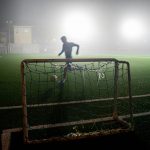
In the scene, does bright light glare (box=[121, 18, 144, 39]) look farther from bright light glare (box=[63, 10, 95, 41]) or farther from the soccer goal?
the soccer goal

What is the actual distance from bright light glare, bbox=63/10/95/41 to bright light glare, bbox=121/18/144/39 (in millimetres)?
9691

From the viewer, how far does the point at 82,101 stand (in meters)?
9.01

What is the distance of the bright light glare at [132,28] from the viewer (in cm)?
7425

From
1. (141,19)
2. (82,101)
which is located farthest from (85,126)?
(141,19)

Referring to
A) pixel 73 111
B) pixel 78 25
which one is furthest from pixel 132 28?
pixel 73 111

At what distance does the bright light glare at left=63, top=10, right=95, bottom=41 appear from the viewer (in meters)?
79.5

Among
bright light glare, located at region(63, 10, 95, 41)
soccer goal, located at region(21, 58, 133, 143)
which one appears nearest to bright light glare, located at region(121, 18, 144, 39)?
bright light glare, located at region(63, 10, 95, 41)

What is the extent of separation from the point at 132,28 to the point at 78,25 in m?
15.1

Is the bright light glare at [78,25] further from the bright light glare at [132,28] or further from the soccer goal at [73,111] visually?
the soccer goal at [73,111]

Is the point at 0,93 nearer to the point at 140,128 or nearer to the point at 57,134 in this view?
the point at 57,134

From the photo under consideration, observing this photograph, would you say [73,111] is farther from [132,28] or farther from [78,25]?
[78,25]

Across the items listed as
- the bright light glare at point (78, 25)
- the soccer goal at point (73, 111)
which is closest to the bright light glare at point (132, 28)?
the bright light glare at point (78, 25)

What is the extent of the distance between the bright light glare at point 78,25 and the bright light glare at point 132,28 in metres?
9.69

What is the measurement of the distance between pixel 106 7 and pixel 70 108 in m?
73.4
